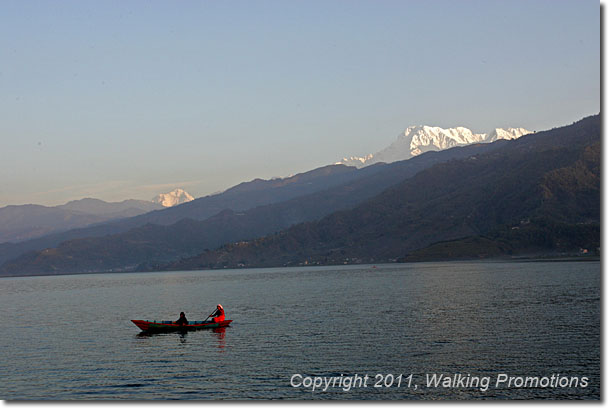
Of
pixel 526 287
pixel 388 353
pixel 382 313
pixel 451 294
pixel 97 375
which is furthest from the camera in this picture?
pixel 526 287

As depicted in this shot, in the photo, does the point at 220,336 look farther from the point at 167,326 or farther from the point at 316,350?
the point at 316,350

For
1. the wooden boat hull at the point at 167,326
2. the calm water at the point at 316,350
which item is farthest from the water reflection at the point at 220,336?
the wooden boat hull at the point at 167,326

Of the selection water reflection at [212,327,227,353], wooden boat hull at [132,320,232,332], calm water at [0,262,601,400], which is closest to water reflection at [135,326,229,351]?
water reflection at [212,327,227,353]

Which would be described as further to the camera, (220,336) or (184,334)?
(184,334)

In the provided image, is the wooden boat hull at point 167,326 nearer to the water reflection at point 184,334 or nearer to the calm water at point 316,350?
the water reflection at point 184,334

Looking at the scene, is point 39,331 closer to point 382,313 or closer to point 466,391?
point 382,313

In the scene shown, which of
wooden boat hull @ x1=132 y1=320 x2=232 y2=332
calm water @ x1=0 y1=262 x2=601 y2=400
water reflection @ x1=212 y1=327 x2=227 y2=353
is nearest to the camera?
calm water @ x1=0 y1=262 x2=601 y2=400

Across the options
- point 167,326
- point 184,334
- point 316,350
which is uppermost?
point 167,326

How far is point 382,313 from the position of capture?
112 metres

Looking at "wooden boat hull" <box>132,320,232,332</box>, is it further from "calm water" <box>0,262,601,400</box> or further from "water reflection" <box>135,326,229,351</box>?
"calm water" <box>0,262,601,400</box>

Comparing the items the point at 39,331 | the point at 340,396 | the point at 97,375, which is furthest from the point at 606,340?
the point at 39,331

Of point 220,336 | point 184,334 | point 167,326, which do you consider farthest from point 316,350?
point 167,326

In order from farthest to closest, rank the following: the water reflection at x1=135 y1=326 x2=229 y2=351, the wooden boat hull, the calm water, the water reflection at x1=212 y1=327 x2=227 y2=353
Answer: the wooden boat hull < the water reflection at x1=135 y1=326 x2=229 y2=351 < the water reflection at x1=212 y1=327 x2=227 y2=353 < the calm water

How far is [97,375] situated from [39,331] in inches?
1795
